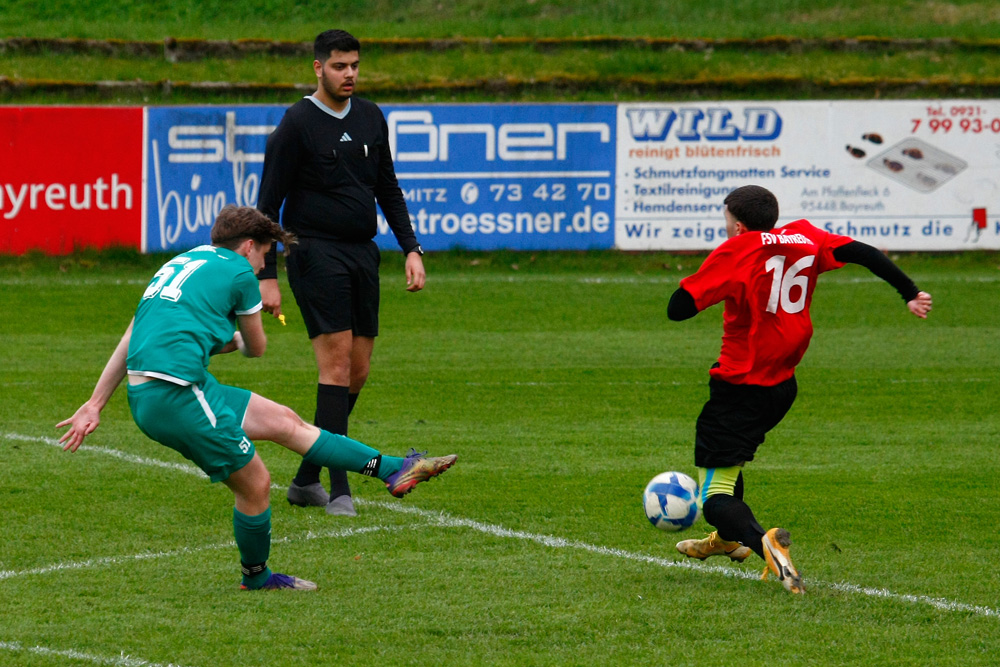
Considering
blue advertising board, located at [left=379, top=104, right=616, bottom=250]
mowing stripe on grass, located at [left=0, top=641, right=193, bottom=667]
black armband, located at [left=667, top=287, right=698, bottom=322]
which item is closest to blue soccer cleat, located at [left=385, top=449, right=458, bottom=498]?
black armband, located at [left=667, top=287, right=698, bottom=322]

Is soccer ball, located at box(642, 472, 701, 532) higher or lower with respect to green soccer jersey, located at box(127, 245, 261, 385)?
lower

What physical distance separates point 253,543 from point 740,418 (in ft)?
6.40

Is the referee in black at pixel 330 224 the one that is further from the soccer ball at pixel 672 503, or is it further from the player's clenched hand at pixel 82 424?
the player's clenched hand at pixel 82 424

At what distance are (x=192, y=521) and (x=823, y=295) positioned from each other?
33.4 ft

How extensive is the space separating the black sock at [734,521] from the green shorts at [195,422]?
1820 millimetres

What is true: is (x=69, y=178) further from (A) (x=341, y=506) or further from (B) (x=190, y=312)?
(B) (x=190, y=312)

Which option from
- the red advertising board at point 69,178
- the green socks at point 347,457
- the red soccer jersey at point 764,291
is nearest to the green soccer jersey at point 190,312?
the green socks at point 347,457

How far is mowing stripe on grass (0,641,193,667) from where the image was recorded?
14.0ft

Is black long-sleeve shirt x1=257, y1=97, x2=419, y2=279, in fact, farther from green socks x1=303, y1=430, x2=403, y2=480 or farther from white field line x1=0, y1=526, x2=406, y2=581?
green socks x1=303, y1=430, x2=403, y2=480

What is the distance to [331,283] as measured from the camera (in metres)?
6.62

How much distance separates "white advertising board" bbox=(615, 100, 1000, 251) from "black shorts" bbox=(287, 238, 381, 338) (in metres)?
10.4

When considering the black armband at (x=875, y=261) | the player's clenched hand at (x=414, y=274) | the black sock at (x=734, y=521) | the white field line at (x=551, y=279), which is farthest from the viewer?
the white field line at (x=551, y=279)

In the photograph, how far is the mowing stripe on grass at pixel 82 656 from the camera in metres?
4.25

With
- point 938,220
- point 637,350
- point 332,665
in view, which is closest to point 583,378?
point 637,350
